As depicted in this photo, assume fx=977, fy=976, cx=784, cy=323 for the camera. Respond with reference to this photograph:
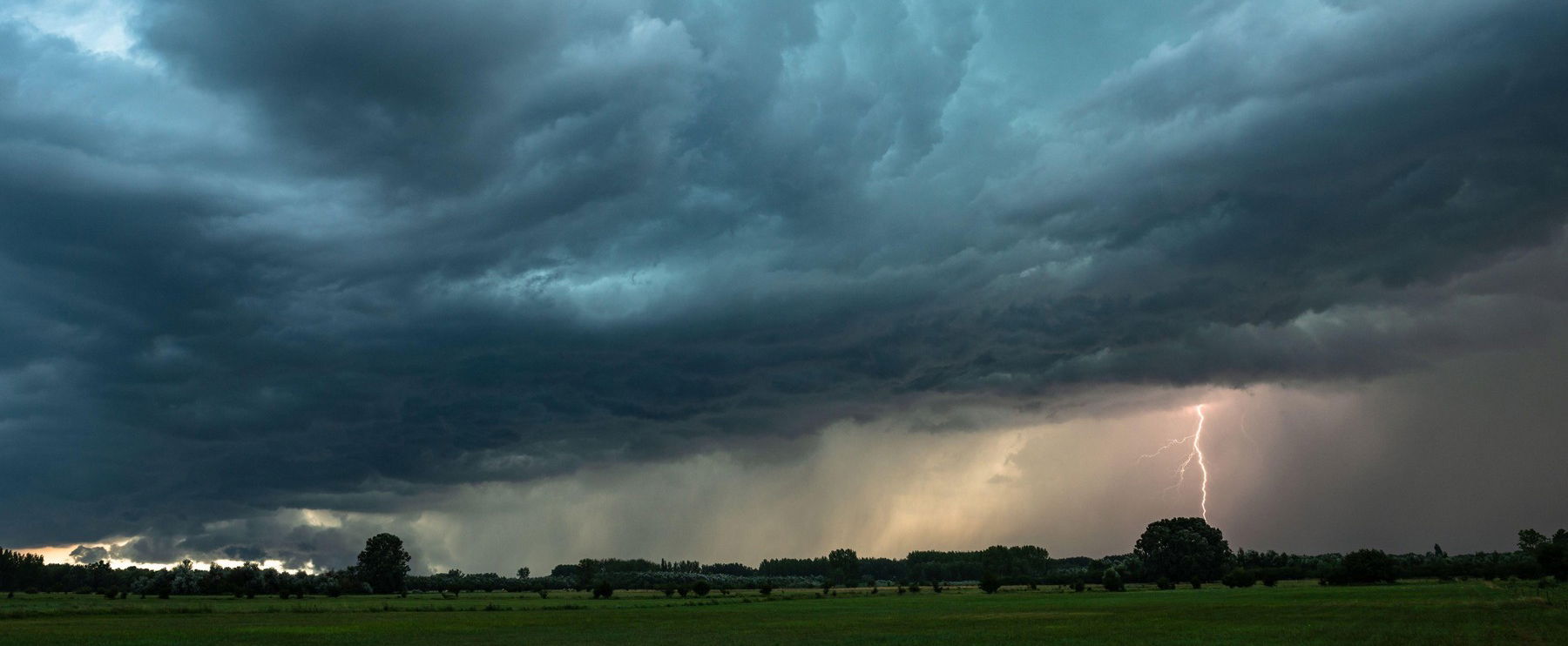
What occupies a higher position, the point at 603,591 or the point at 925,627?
the point at 925,627

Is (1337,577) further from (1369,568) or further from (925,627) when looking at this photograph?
(925,627)

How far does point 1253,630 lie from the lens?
5525 centimetres

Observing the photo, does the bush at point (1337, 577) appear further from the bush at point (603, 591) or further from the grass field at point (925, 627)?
the bush at point (603, 591)

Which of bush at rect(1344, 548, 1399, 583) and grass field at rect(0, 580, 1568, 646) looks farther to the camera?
bush at rect(1344, 548, 1399, 583)

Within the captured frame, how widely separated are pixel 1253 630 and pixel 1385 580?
165 m

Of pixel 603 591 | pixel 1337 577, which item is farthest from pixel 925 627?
pixel 1337 577

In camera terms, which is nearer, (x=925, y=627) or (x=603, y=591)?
(x=925, y=627)

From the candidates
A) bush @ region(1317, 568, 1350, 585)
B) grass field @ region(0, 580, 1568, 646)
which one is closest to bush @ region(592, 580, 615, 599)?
grass field @ region(0, 580, 1568, 646)

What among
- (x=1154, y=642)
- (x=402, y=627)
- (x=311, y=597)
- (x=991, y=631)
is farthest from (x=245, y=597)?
(x=1154, y=642)

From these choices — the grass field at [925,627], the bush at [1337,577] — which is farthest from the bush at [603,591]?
the bush at [1337,577]

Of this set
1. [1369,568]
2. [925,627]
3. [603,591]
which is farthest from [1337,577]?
[925,627]

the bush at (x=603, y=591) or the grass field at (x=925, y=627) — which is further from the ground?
the grass field at (x=925, y=627)

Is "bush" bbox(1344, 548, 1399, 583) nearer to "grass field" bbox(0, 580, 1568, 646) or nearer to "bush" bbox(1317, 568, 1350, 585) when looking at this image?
"bush" bbox(1317, 568, 1350, 585)

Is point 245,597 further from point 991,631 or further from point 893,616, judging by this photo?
point 991,631
